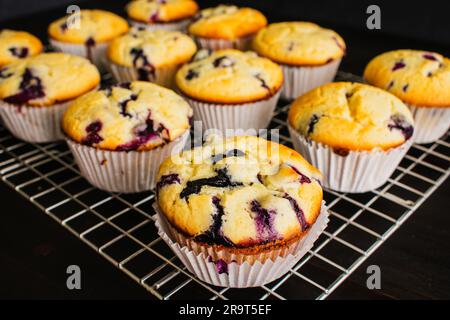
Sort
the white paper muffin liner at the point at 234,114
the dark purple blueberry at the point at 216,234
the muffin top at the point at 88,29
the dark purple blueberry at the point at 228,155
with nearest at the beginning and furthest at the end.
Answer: the dark purple blueberry at the point at 216,234
the dark purple blueberry at the point at 228,155
the white paper muffin liner at the point at 234,114
the muffin top at the point at 88,29

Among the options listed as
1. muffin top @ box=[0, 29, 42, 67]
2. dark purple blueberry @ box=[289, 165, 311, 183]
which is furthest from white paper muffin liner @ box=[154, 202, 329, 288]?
muffin top @ box=[0, 29, 42, 67]

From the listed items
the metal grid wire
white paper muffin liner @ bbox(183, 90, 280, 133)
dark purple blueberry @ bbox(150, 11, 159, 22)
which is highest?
dark purple blueberry @ bbox(150, 11, 159, 22)

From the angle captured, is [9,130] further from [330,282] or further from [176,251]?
[330,282]

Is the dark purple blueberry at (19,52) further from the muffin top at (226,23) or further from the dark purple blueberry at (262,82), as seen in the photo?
the dark purple blueberry at (262,82)

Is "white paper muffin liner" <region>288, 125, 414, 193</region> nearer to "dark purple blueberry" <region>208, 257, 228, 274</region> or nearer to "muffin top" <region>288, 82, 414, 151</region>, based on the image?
"muffin top" <region>288, 82, 414, 151</region>

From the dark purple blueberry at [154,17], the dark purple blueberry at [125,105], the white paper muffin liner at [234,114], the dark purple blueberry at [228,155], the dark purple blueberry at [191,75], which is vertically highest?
the dark purple blueberry at [228,155]

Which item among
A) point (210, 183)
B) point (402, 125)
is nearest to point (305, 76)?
point (402, 125)

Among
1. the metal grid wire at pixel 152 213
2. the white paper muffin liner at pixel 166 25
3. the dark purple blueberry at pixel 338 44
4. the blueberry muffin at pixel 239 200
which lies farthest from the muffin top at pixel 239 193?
the white paper muffin liner at pixel 166 25
